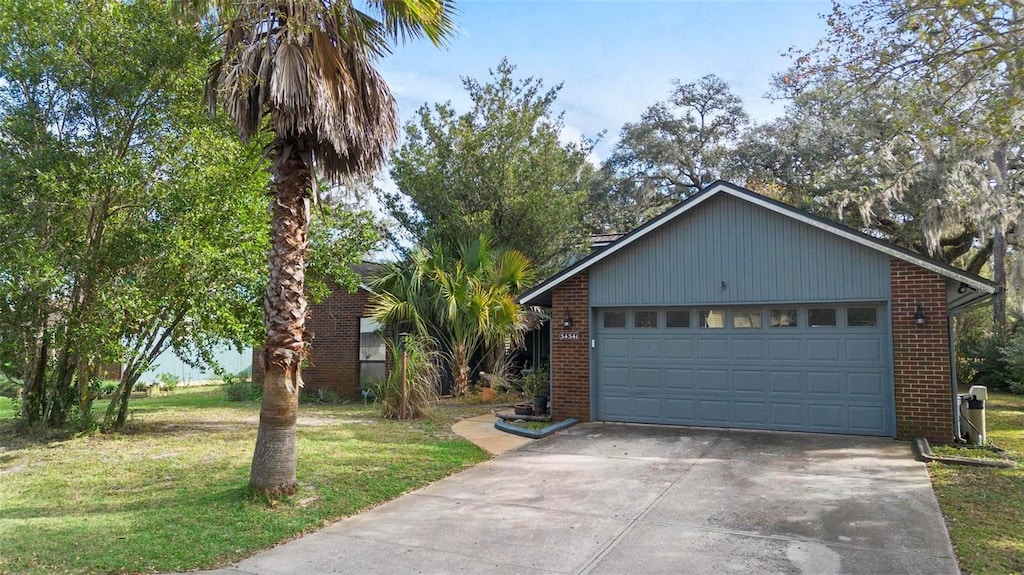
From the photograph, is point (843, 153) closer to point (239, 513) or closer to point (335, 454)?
point (335, 454)

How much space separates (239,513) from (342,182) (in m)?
3.84

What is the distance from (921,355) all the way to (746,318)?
2503 millimetres

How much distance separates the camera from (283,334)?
6773 mm

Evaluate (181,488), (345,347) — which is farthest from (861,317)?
(345,347)

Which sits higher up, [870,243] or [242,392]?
[870,243]

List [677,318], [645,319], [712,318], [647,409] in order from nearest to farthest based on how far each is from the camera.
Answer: [712,318], [677,318], [647,409], [645,319]

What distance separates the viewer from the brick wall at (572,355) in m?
12.0

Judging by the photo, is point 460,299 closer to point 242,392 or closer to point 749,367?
point 242,392

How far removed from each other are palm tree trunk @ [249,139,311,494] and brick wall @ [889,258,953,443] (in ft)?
27.3

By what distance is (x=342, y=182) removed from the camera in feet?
26.4

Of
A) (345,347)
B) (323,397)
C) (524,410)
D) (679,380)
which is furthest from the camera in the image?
(345,347)

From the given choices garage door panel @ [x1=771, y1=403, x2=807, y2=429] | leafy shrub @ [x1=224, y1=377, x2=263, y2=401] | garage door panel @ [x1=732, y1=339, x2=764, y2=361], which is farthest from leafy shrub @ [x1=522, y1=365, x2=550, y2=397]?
leafy shrub @ [x1=224, y1=377, x2=263, y2=401]

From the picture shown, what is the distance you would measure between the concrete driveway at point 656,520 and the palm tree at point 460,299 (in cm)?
680

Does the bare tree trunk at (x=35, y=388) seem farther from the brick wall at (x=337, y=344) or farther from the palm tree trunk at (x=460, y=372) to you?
the palm tree trunk at (x=460, y=372)
